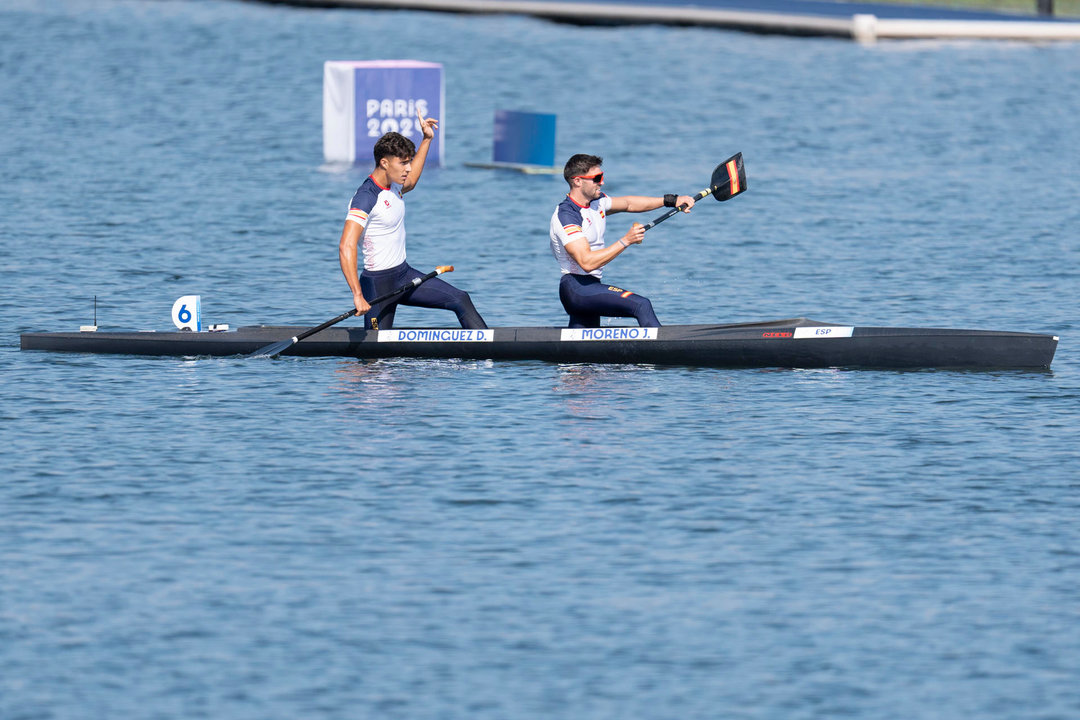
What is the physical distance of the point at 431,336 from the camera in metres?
16.8

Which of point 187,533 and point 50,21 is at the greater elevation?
point 50,21

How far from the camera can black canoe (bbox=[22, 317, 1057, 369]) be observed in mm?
16484

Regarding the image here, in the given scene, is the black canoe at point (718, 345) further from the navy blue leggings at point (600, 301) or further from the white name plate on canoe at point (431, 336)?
the navy blue leggings at point (600, 301)

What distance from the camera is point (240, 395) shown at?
52.4 feet

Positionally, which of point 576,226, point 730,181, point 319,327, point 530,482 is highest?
point 730,181

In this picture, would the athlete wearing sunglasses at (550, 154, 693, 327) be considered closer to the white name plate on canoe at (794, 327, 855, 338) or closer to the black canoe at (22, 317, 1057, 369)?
the black canoe at (22, 317, 1057, 369)

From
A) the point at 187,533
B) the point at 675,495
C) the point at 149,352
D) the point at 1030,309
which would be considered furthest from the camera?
the point at 1030,309

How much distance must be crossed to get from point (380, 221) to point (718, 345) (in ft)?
9.89

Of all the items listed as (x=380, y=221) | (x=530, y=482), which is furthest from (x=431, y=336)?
(x=530, y=482)

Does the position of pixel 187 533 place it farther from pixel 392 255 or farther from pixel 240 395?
pixel 392 255

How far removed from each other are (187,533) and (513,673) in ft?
10.1

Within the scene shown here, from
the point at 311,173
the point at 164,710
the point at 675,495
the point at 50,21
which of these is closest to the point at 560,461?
the point at 675,495

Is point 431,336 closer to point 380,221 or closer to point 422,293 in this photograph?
point 422,293

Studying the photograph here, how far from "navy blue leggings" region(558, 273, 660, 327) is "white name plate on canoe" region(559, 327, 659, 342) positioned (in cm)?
9
